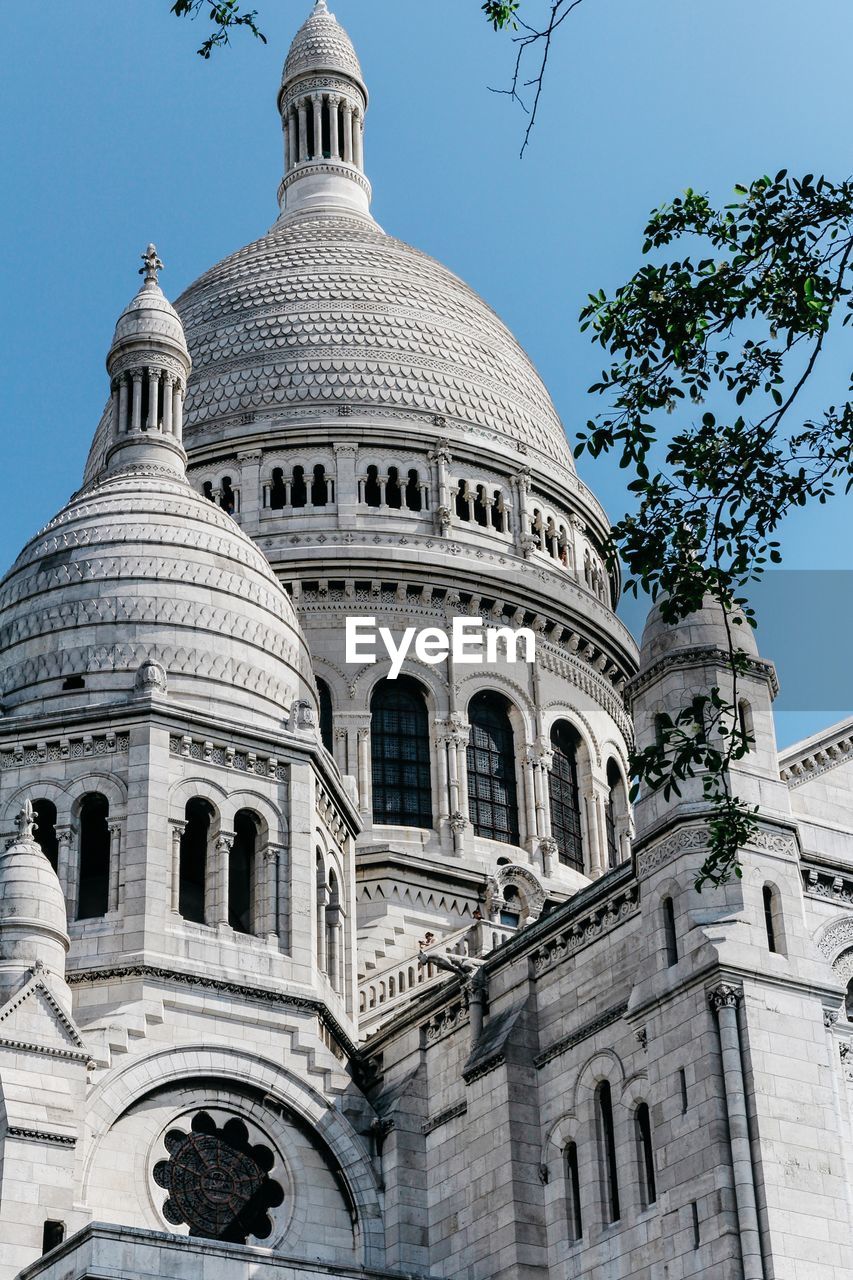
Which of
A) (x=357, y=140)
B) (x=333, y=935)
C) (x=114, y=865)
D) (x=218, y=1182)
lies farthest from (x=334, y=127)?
(x=218, y=1182)

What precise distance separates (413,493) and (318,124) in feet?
64.5

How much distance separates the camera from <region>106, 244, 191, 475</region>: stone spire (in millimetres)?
51844

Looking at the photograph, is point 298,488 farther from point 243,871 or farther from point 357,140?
point 357,140

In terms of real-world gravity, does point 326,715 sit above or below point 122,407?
below

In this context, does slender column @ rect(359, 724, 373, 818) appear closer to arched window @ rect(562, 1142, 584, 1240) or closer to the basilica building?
the basilica building

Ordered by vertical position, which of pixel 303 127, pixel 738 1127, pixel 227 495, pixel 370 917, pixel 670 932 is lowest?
pixel 738 1127

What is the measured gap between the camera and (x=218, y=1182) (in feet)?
130

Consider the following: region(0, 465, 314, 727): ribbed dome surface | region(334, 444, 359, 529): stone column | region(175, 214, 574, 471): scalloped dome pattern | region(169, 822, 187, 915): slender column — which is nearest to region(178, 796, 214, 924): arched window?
region(169, 822, 187, 915): slender column

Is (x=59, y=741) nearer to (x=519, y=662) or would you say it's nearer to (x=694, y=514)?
(x=519, y=662)

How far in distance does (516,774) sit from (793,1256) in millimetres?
27119

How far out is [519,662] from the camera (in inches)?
2356

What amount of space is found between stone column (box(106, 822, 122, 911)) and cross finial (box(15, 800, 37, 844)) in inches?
56.5

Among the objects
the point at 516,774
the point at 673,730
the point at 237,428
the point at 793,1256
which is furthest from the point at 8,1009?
the point at 237,428

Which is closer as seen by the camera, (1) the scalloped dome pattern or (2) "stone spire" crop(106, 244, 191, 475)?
(2) "stone spire" crop(106, 244, 191, 475)
